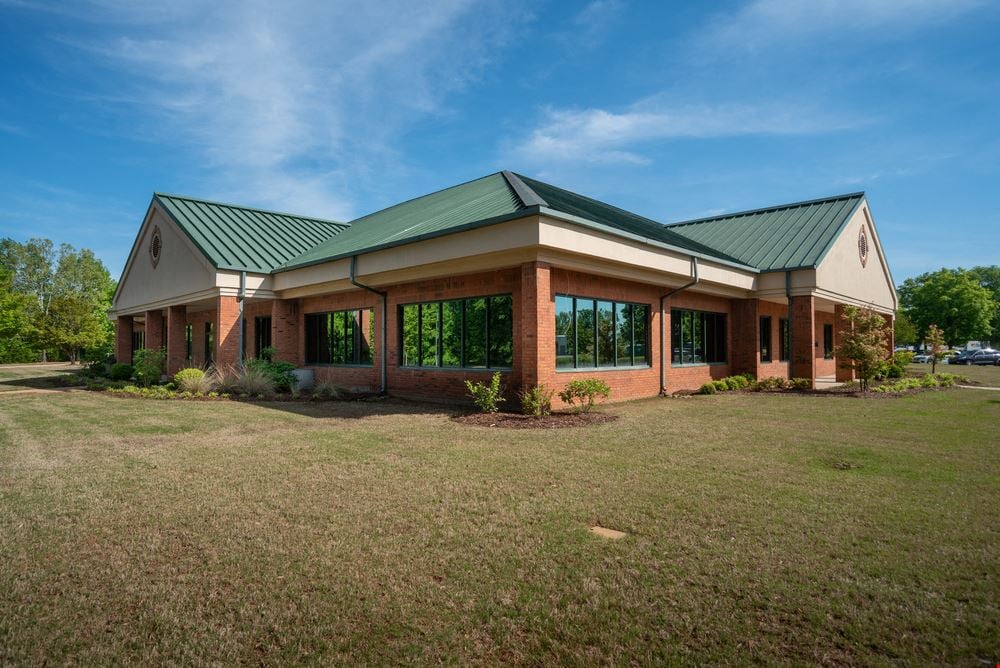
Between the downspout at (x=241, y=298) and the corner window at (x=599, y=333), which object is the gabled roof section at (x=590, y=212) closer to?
the corner window at (x=599, y=333)

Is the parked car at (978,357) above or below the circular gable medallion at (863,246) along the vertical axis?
below

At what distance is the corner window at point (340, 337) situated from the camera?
1791cm

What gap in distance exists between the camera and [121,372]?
23.1 metres

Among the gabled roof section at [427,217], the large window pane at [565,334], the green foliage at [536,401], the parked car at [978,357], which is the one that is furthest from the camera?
the parked car at [978,357]

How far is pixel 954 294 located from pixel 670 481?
74.6 meters

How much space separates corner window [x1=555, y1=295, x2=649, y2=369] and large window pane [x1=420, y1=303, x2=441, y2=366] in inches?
152

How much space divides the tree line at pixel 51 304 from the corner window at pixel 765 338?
35461 millimetres

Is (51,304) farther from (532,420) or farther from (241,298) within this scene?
(532,420)

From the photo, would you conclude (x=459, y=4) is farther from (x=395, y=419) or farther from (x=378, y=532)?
(x=378, y=532)

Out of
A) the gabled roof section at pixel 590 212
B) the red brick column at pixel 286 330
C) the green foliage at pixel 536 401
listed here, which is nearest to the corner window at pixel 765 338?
the gabled roof section at pixel 590 212

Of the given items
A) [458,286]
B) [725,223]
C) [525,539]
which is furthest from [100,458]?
[725,223]

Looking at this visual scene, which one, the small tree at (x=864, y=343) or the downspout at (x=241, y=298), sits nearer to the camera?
the small tree at (x=864, y=343)

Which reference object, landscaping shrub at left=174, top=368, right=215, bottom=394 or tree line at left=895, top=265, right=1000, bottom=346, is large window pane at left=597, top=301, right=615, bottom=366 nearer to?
landscaping shrub at left=174, top=368, right=215, bottom=394

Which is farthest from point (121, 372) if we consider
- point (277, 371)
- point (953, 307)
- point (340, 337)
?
point (953, 307)
